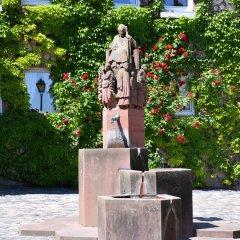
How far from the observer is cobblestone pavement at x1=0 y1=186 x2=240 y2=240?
924 centimetres

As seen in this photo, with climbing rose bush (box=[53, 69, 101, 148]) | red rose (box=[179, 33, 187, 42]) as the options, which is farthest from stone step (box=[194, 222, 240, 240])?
red rose (box=[179, 33, 187, 42])

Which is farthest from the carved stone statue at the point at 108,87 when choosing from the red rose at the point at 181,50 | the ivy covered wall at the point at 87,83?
the red rose at the point at 181,50

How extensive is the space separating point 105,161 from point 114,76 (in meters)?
1.45

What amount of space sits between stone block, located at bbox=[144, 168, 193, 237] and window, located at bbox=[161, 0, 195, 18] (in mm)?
10587

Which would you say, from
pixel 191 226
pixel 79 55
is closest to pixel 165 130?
pixel 79 55

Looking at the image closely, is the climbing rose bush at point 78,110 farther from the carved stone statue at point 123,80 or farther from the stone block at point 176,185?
the stone block at point 176,185

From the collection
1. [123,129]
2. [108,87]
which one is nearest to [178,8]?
[108,87]

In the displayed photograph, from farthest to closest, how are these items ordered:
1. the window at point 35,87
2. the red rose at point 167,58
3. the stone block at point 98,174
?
the red rose at point 167,58 < the window at point 35,87 < the stone block at point 98,174

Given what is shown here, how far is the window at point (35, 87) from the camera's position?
16766 mm

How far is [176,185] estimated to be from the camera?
744cm

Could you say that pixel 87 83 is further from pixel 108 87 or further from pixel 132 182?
pixel 132 182

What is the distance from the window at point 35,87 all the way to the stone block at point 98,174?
8.69 m

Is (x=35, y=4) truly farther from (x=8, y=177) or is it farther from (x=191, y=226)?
(x=191, y=226)

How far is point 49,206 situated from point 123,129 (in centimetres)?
325
